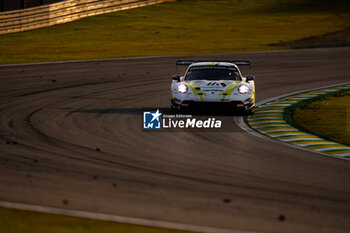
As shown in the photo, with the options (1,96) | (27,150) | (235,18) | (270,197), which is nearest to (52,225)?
(270,197)

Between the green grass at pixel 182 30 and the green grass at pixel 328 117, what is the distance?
13.6m

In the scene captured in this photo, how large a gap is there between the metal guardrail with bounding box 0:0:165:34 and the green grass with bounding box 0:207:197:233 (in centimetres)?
3076

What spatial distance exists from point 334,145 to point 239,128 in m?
2.40

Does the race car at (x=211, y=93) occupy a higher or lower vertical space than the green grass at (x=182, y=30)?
lower

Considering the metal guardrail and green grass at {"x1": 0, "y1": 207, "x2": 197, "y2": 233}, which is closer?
green grass at {"x1": 0, "y1": 207, "x2": 197, "y2": 233}

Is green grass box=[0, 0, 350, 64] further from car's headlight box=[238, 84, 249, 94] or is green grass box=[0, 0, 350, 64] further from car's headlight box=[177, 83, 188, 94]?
car's headlight box=[238, 84, 249, 94]

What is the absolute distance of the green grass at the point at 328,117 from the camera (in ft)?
51.0

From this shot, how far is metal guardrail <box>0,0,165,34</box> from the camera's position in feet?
127

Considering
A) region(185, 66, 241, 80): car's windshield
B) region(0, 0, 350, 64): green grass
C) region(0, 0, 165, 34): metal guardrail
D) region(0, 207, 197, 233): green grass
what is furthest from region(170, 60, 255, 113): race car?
region(0, 0, 165, 34): metal guardrail

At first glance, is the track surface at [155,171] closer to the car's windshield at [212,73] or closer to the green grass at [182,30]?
the car's windshield at [212,73]

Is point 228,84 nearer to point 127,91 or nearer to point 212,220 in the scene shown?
point 127,91

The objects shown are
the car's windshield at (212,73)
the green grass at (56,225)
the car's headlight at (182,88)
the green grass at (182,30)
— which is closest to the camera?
the green grass at (56,225)

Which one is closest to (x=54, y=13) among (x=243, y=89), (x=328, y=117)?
(x=243, y=89)

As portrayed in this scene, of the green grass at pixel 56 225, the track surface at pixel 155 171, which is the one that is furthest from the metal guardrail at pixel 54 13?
the green grass at pixel 56 225
